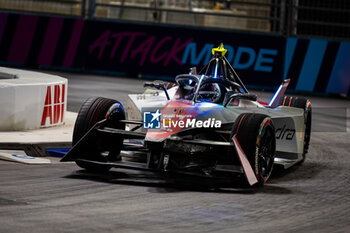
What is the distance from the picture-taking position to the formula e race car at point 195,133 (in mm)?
8578

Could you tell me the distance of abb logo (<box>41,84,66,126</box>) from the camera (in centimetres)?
1220

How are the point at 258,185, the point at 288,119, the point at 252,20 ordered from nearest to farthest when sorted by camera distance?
the point at 258,185 → the point at 288,119 → the point at 252,20

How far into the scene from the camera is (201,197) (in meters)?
8.10

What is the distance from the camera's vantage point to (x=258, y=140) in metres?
8.59

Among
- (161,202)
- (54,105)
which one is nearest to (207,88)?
(161,202)

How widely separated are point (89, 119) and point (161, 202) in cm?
191

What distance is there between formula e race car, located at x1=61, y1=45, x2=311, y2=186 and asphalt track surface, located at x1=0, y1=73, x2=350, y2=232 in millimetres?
230

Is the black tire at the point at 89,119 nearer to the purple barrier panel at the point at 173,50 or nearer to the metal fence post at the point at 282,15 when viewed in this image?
the purple barrier panel at the point at 173,50

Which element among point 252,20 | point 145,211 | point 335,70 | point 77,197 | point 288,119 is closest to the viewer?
point 145,211

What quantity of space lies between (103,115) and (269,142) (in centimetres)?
205

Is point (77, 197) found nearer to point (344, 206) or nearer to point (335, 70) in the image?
point (344, 206)

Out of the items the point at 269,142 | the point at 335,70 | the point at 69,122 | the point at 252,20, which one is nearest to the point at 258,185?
the point at 269,142

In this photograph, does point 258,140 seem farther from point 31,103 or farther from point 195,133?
point 31,103

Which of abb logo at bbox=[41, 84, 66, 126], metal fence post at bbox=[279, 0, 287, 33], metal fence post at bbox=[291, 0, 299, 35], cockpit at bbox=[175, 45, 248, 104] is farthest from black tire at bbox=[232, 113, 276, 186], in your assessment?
metal fence post at bbox=[279, 0, 287, 33]
